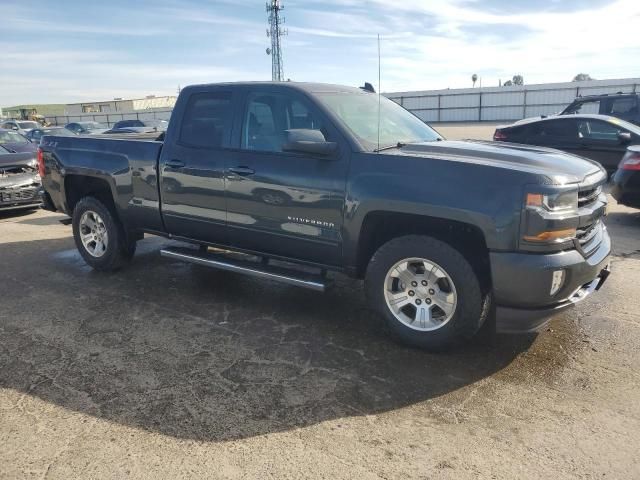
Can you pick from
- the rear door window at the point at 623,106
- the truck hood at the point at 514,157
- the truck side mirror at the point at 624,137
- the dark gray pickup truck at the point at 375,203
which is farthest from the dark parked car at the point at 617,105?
the truck hood at the point at 514,157

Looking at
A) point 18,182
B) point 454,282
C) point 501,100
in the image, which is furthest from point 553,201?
point 501,100

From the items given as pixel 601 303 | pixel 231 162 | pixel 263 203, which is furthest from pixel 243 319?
pixel 601 303

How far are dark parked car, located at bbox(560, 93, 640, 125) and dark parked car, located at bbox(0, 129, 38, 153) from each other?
1254 centimetres

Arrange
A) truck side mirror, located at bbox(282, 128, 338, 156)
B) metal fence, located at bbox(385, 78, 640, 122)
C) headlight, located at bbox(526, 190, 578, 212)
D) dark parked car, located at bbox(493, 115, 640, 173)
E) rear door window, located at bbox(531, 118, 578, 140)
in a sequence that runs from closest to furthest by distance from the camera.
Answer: headlight, located at bbox(526, 190, 578, 212) → truck side mirror, located at bbox(282, 128, 338, 156) → dark parked car, located at bbox(493, 115, 640, 173) → rear door window, located at bbox(531, 118, 578, 140) → metal fence, located at bbox(385, 78, 640, 122)

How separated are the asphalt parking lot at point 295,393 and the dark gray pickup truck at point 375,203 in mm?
433

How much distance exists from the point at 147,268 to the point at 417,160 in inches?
146

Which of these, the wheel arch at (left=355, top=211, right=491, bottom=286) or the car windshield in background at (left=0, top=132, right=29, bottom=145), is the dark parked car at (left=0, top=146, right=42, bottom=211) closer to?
the car windshield in background at (left=0, top=132, right=29, bottom=145)

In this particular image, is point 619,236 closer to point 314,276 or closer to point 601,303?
point 601,303

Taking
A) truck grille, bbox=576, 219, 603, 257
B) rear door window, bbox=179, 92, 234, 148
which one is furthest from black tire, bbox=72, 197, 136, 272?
truck grille, bbox=576, 219, 603, 257

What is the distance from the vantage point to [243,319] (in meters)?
4.51

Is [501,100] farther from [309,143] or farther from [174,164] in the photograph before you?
[309,143]

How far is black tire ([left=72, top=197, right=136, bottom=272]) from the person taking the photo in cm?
568

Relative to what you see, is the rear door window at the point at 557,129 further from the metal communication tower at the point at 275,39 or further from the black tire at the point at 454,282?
the metal communication tower at the point at 275,39

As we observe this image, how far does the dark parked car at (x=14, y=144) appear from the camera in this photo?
11.0 metres
